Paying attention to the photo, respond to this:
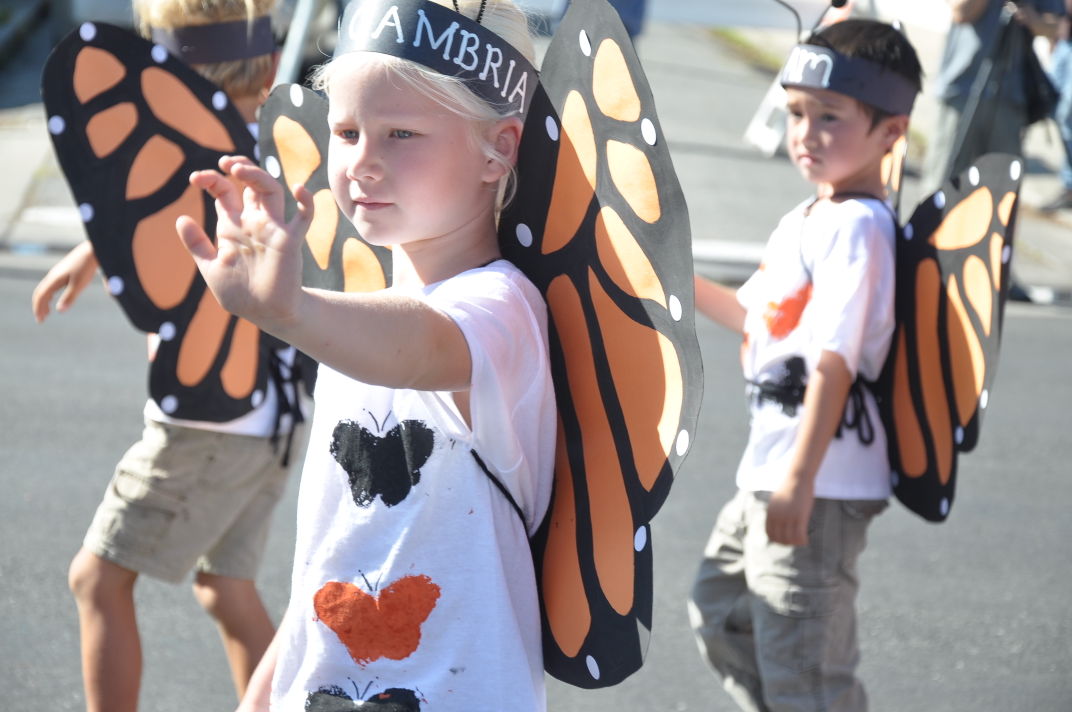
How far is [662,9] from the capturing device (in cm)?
1895

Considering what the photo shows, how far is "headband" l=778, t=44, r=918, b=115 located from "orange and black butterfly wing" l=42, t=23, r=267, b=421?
113 centimetres

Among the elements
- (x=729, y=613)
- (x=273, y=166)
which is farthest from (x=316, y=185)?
(x=729, y=613)

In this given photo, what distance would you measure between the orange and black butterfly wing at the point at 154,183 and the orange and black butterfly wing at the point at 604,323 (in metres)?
1.07

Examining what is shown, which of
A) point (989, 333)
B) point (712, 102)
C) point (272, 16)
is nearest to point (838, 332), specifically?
Result: point (989, 333)

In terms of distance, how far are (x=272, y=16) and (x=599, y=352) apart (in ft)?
5.68

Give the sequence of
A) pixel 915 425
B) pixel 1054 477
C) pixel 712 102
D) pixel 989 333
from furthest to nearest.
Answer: pixel 712 102 → pixel 1054 477 → pixel 915 425 → pixel 989 333

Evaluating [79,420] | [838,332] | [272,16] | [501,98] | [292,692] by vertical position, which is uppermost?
[501,98]

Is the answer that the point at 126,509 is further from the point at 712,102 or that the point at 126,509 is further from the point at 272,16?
the point at 712,102

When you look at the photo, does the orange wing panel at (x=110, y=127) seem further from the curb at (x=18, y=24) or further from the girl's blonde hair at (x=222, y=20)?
the curb at (x=18, y=24)

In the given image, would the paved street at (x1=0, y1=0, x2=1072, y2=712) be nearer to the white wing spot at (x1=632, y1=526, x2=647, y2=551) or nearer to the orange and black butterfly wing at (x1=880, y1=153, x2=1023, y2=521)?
the orange and black butterfly wing at (x1=880, y1=153, x2=1023, y2=521)

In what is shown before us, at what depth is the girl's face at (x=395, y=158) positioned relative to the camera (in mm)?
1790

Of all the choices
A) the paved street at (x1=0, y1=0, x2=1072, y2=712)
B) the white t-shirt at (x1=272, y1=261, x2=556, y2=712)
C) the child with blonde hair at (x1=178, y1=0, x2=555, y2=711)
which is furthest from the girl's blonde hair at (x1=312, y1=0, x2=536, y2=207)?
the paved street at (x1=0, y1=0, x2=1072, y2=712)

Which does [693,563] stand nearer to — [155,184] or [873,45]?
[873,45]

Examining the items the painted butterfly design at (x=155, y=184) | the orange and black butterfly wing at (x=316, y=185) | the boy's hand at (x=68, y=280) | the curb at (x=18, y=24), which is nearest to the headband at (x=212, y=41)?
the painted butterfly design at (x=155, y=184)
